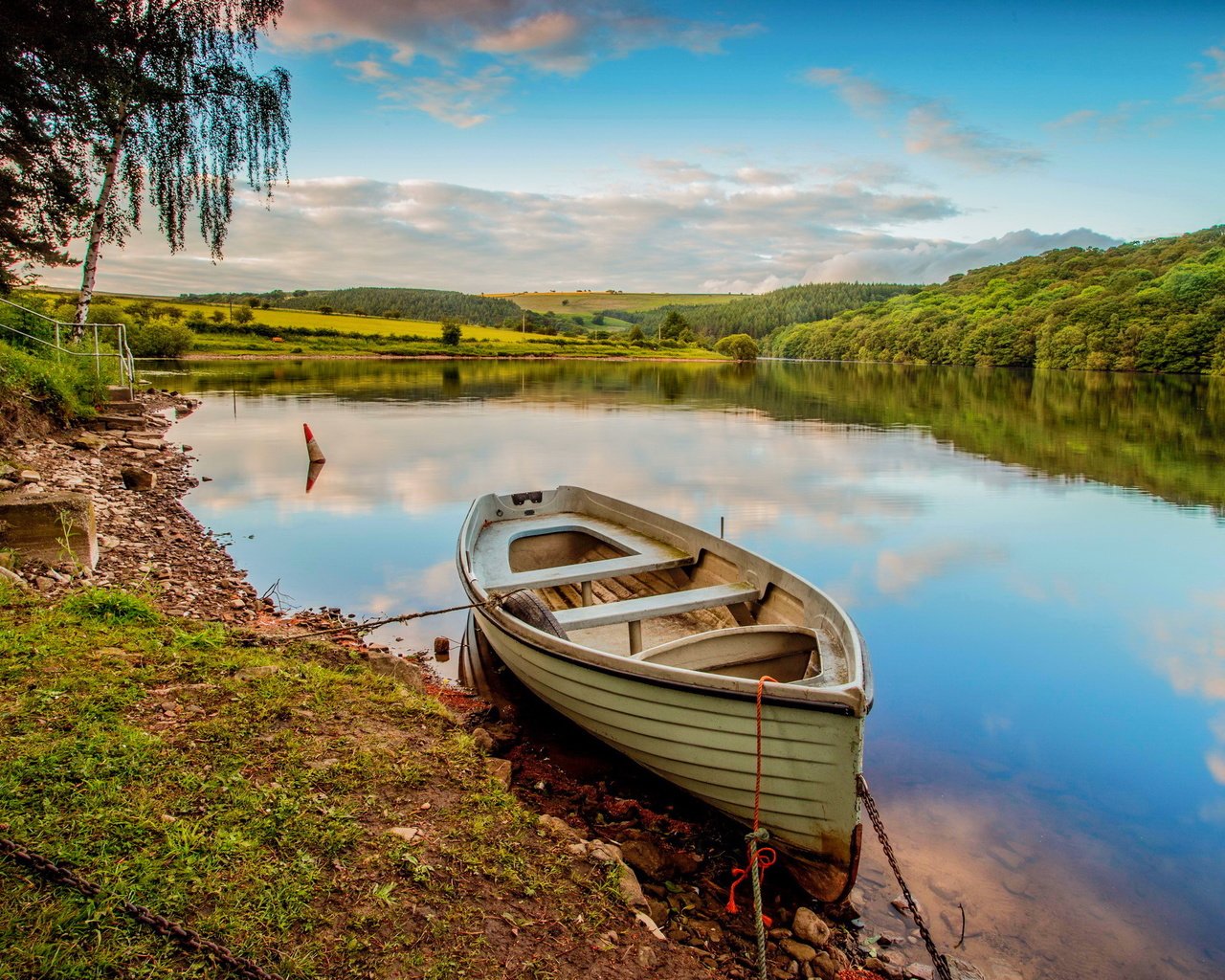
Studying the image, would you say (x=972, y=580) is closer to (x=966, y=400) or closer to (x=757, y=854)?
(x=757, y=854)

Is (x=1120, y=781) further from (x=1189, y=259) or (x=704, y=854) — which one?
(x=1189, y=259)

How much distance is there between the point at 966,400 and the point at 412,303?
145882mm

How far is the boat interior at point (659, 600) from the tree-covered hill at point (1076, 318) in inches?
3315

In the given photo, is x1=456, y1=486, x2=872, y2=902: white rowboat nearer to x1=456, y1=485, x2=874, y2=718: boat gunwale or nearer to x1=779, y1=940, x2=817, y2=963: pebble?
x1=456, y1=485, x2=874, y2=718: boat gunwale

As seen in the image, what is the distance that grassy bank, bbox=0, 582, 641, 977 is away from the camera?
3.15 metres

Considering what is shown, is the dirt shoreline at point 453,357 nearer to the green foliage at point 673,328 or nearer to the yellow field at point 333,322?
the yellow field at point 333,322

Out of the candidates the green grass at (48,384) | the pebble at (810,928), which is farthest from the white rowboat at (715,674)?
the green grass at (48,384)

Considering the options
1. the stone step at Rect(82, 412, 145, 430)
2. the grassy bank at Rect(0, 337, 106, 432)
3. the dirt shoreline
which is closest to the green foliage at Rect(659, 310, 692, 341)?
the dirt shoreline

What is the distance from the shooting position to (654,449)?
28484 millimetres

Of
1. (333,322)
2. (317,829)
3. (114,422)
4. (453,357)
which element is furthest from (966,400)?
(333,322)

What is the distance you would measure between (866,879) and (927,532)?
11.5 metres

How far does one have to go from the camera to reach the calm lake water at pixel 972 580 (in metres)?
5.43

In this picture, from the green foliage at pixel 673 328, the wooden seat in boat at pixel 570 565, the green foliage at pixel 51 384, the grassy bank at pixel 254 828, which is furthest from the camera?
the green foliage at pixel 673 328

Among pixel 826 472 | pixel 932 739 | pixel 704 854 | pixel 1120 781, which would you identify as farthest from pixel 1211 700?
pixel 826 472
